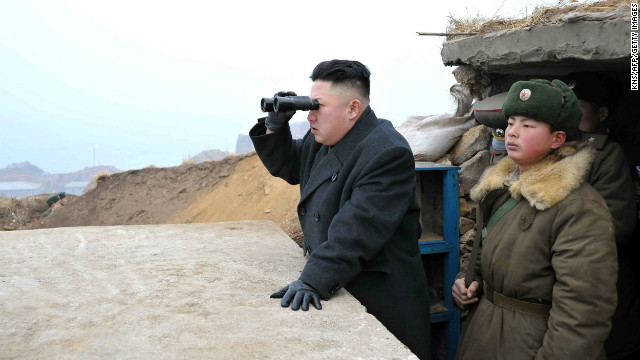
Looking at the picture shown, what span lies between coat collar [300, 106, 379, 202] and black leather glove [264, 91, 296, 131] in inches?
9.8

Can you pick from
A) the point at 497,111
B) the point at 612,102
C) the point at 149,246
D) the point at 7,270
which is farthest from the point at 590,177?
the point at 7,270

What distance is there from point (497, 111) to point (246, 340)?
8.05 ft

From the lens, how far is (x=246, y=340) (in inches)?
72.8

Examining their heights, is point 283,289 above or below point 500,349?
above

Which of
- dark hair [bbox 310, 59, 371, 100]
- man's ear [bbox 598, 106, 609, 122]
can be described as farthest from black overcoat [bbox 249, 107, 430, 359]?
man's ear [bbox 598, 106, 609, 122]

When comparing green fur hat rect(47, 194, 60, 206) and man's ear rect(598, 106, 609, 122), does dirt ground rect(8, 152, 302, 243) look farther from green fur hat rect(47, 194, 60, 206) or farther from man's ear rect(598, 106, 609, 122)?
man's ear rect(598, 106, 609, 122)

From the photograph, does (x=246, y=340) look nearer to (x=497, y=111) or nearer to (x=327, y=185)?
(x=327, y=185)

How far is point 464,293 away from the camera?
256cm

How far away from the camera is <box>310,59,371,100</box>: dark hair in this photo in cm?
252

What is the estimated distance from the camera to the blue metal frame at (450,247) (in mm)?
3760

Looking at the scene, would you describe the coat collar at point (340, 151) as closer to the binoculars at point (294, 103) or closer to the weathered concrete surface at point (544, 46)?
the binoculars at point (294, 103)

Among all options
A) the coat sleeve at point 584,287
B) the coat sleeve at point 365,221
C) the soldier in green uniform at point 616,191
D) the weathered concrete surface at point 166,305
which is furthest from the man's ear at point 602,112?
the weathered concrete surface at point 166,305

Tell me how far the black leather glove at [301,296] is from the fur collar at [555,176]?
881 mm

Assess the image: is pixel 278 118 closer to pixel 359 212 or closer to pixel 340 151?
pixel 340 151
